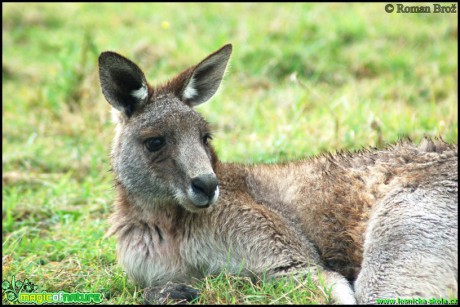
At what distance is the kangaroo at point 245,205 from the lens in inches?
197

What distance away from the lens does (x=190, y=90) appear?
19.2 feet

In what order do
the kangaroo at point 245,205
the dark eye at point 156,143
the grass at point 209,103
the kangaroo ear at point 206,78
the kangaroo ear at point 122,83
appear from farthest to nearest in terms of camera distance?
the grass at point 209,103 → the kangaroo ear at point 206,78 → the kangaroo ear at point 122,83 → the dark eye at point 156,143 → the kangaroo at point 245,205

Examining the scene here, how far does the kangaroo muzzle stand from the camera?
16.5 ft

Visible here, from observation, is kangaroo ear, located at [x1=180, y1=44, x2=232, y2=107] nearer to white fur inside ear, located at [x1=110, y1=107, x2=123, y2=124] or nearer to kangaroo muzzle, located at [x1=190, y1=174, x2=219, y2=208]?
white fur inside ear, located at [x1=110, y1=107, x2=123, y2=124]

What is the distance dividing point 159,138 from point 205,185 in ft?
2.05

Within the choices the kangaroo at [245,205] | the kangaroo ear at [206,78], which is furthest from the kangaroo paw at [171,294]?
the kangaroo ear at [206,78]

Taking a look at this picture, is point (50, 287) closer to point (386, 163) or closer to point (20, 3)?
point (386, 163)

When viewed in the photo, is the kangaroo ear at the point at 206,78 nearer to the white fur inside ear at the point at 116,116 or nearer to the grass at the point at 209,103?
the white fur inside ear at the point at 116,116

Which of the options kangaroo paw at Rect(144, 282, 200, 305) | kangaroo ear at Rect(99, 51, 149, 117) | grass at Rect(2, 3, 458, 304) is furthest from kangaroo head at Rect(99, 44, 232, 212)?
grass at Rect(2, 3, 458, 304)

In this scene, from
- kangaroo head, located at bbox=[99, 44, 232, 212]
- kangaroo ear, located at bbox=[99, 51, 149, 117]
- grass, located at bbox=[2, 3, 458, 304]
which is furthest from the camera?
grass, located at bbox=[2, 3, 458, 304]

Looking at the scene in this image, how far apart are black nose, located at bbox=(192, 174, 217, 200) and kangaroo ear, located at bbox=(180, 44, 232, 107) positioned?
38.5 inches

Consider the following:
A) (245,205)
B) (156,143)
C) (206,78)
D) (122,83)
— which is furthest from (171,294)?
(206,78)

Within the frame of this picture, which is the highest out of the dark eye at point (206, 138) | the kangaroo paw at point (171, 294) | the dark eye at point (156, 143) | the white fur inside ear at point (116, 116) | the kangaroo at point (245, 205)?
the white fur inside ear at point (116, 116)

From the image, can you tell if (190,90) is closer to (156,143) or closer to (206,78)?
(206,78)
